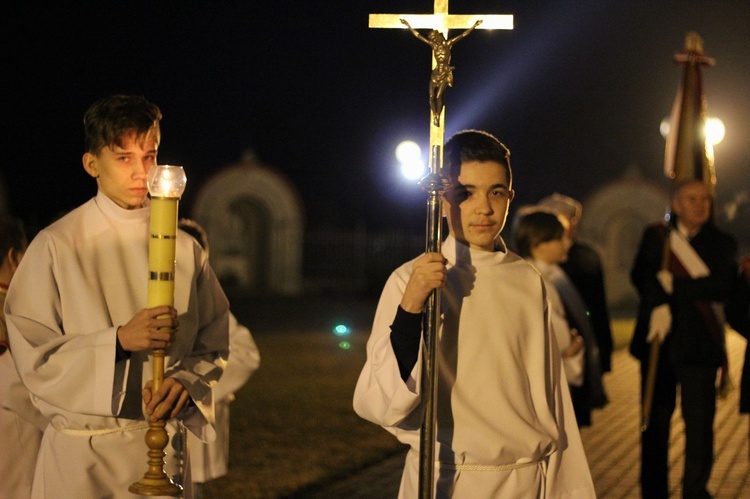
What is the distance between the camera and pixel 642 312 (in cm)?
853

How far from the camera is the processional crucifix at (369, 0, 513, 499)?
12.6 ft

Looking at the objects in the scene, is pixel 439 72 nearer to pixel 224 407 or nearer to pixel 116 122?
pixel 116 122

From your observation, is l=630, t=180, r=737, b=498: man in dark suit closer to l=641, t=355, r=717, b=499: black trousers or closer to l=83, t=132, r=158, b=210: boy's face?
l=641, t=355, r=717, b=499: black trousers

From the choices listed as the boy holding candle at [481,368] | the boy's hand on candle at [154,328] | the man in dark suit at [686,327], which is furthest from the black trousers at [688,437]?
the boy's hand on candle at [154,328]

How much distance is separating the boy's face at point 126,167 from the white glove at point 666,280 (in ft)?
15.5

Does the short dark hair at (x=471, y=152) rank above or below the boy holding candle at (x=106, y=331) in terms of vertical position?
above

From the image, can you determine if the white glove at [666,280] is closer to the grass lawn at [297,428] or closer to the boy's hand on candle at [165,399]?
the grass lawn at [297,428]

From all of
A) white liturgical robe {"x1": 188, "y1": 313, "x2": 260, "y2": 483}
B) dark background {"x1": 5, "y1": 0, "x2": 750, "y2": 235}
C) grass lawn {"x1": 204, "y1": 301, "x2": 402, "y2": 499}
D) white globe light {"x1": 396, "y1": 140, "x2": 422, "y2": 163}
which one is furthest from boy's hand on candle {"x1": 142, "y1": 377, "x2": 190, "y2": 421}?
dark background {"x1": 5, "y1": 0, "x2": 750, "y2": 235}

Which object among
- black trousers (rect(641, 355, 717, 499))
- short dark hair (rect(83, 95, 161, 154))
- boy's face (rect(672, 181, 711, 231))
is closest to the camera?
short dark hair (rect(83, 95, 161, 154))

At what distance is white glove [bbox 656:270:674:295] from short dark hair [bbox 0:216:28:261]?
432 cm

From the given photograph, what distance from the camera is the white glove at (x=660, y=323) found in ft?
27.0

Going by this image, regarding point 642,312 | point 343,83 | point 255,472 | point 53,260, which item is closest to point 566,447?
point 53,260

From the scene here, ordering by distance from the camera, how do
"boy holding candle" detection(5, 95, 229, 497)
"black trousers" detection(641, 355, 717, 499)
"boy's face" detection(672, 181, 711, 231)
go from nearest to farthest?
1. "boy holding candle" detection(5, 95, 229, 497)
2. "black trousers" detection(641, 355, 717, 499)
3. "boy's face" detection(672, 181, 711, 231)

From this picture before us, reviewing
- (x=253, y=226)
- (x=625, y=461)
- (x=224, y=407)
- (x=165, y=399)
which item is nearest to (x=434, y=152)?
(x=165, y=399)
